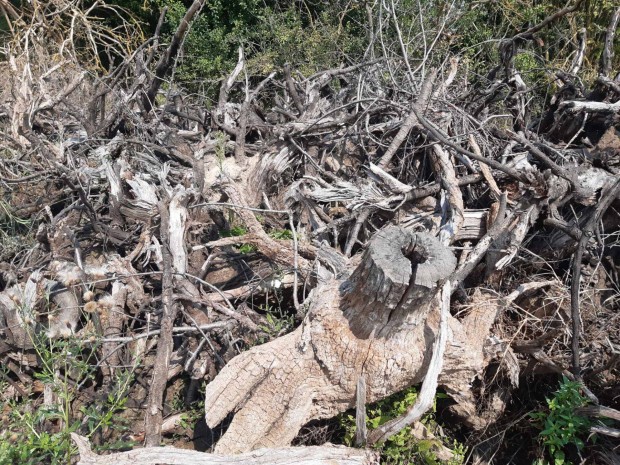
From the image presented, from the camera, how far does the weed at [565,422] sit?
229cm

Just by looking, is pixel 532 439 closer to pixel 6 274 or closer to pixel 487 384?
pixel 487 384

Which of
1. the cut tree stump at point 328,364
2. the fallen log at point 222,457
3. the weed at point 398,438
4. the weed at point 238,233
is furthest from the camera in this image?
the weed at point 238,233

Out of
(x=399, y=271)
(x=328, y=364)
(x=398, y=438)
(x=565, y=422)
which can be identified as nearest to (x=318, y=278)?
(x=328, y=364)

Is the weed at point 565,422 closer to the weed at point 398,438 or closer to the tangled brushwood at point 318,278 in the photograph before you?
the tangled brushwood at point 318,278

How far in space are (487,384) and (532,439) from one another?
0.34 m

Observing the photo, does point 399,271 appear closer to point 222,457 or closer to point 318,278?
point 318,278

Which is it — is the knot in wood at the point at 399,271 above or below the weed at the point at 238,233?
above

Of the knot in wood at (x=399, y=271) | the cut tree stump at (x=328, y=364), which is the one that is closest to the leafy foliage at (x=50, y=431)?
the cut tree stump at (x=328, y=364)

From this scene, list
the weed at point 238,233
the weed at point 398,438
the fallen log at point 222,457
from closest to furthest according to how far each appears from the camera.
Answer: the fallen log at point 222,457 < the weed at point 398,438 < the weed at point 238,233

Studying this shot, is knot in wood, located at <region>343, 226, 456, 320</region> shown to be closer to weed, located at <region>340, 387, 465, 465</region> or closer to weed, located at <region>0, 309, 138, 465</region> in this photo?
weed, located at <region>340, 387, 465, 465</region>

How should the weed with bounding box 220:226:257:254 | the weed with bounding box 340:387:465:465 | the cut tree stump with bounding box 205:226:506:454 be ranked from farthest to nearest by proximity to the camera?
the weed with bounding box 220:226:257:254, the weed with bounding box 340:387:465:465, the cut tree stump with bounding box 205:226:506:454

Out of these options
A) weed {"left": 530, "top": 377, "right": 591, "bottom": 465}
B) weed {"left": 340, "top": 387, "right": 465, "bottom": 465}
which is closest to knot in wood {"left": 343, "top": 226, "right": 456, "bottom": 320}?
weed {"left": 340, "top": 387, "right": 465, "bottom": 465}

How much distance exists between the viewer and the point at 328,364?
6.97 ft

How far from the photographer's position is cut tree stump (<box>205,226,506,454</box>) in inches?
81.6
